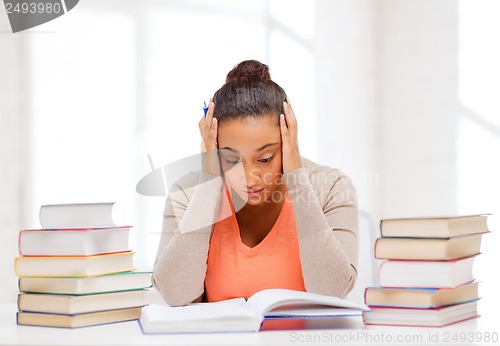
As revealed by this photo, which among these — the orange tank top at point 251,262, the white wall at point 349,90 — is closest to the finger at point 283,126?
the orange tank top at point 251,262

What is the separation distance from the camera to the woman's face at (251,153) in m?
1.48

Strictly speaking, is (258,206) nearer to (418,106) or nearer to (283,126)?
(283,126)

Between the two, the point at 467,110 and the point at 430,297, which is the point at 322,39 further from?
the point at 430,297

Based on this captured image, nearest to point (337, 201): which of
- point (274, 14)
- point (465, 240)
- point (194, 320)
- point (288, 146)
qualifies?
point (288, 146)

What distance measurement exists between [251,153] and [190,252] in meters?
0.27

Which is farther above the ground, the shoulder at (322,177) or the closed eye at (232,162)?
the closed eye at (232,162)

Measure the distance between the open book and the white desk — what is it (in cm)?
2

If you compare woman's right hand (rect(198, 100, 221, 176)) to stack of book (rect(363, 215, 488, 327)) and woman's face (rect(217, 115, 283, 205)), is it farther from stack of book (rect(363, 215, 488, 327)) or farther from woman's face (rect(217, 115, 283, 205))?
stack of book (rect(363, 215, 488, 327))

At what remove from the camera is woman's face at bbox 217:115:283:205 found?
1479 millimetres

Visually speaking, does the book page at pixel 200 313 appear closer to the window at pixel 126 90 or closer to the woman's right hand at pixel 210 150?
the woman's right hand at pixel 210 150

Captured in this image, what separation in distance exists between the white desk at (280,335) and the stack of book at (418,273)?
0.09 ft

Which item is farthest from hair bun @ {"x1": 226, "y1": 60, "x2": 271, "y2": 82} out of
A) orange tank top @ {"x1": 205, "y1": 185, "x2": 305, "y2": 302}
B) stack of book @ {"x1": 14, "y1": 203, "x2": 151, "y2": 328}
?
stack of book @ {"x1": 14, "y1": 203, "x2": 151, "y2": 328}

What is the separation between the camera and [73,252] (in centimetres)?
116

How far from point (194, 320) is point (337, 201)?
67 cm
